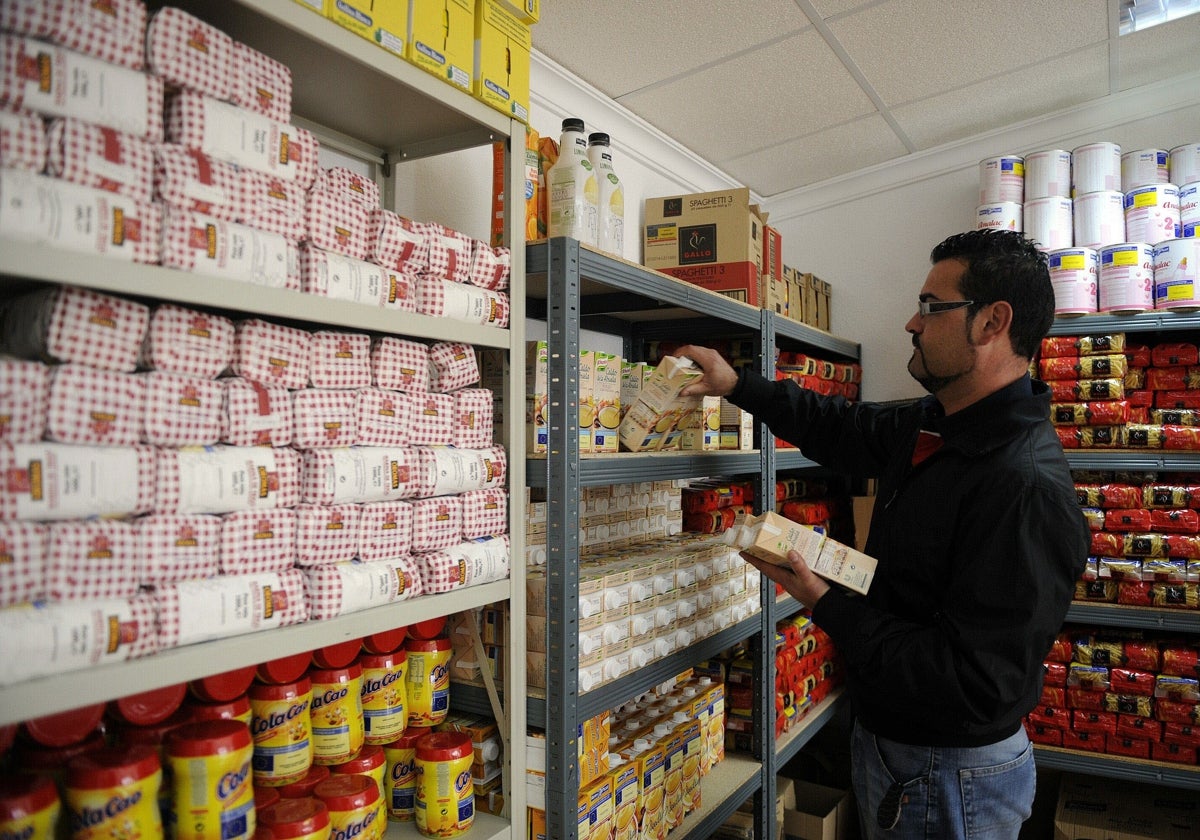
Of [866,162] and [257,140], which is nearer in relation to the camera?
[257,140]

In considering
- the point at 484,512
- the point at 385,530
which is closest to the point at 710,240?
the point at 484,512

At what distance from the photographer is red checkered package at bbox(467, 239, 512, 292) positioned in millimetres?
1791

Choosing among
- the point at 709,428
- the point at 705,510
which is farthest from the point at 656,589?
the point at 705,510

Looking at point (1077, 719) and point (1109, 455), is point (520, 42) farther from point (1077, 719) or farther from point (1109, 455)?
point (1077, 719)

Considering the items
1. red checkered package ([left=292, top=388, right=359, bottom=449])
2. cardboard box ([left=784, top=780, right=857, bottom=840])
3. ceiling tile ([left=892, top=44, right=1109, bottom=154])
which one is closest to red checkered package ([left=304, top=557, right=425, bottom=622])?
red checkered package ([left=292, top=388, right=359, bottom=449])

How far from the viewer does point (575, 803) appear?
1.92 metres

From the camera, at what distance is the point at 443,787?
5.65ft

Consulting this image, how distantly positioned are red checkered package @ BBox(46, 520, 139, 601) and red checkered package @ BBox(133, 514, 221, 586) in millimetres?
18

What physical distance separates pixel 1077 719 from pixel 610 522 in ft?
8.45

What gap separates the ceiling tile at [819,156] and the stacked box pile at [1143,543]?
6.46ft

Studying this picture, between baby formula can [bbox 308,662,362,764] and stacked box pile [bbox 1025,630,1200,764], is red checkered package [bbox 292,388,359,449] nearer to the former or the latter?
baby formula can [bbox 308,662,362,764]

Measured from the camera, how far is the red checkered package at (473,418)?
1.80m

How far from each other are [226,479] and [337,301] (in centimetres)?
37

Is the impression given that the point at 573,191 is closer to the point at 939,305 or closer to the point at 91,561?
the point at 939,305
